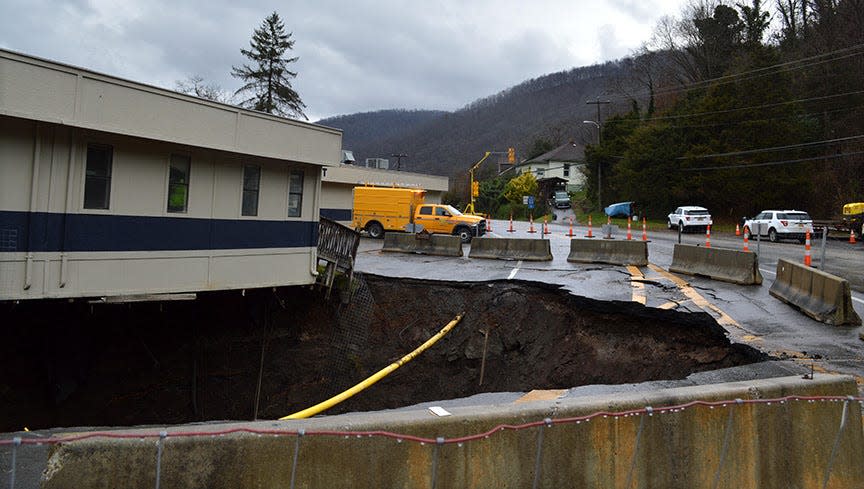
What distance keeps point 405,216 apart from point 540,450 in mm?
24934

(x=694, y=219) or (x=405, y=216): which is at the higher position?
(x=694, y=219)

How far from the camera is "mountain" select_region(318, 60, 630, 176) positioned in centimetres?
9712

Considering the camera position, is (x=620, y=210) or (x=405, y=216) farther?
(x=620, y=210)

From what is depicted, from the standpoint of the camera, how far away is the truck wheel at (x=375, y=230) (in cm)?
2886

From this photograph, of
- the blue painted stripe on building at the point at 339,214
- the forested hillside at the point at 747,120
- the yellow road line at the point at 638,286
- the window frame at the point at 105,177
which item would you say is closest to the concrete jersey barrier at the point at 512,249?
the yellow road line at the point at 638,286

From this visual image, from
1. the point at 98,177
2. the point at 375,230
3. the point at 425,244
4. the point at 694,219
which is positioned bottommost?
the point at 425,244

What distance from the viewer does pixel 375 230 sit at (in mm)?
28969

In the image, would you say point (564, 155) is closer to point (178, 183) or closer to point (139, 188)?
point (178, 183)

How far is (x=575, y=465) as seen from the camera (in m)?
3.39

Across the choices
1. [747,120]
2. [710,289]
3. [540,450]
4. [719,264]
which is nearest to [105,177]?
[540,450]

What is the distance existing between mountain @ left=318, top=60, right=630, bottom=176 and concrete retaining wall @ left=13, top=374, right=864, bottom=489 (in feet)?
276

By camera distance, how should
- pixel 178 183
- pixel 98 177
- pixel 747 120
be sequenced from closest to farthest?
pixel 98 177 → pixel 178 183 → pixel 747 120

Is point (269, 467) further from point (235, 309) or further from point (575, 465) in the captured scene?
point (235, 309)

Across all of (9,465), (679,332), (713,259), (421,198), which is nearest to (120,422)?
(9,465)
